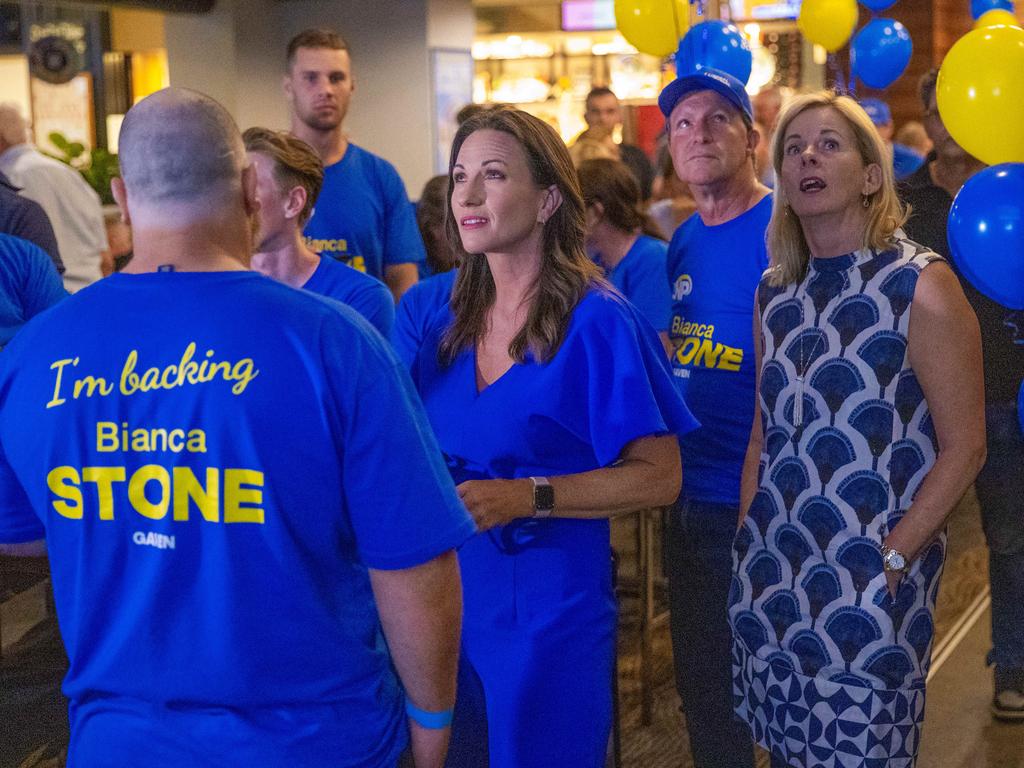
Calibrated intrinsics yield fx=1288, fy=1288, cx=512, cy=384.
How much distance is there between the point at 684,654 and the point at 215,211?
74.1 inches

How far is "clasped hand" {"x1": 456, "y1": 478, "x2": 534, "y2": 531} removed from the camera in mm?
2074

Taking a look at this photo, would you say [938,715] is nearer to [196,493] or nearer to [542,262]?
[542,262]

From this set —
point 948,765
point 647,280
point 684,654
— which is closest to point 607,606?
point 684,654

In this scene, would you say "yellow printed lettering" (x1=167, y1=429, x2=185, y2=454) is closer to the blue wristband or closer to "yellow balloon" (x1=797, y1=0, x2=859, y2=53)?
the blue wristband

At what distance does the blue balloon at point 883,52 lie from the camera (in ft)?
17.8

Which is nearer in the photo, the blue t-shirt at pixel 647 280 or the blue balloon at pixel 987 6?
the blue t-shirt at pixel 647 280

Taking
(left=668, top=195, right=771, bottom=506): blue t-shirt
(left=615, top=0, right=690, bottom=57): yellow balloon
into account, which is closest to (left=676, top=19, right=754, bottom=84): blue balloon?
(left=615, top=0, right=690, bottom=57): yellow balloon

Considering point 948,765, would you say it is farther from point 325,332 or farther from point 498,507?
point 325,332

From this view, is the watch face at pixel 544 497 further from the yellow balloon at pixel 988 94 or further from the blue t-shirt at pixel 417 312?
the yellow balloon at pixel 988 94

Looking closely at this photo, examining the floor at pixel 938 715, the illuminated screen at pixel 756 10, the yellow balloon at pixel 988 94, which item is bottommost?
the floor at pixel 938 715

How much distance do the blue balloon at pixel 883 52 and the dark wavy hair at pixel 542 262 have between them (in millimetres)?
3507

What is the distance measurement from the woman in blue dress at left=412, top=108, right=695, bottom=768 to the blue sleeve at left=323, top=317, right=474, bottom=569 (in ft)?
1.71

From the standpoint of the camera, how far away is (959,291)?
2.39m

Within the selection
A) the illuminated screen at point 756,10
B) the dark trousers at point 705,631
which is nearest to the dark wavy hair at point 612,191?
the dark trousers at point 705,631
